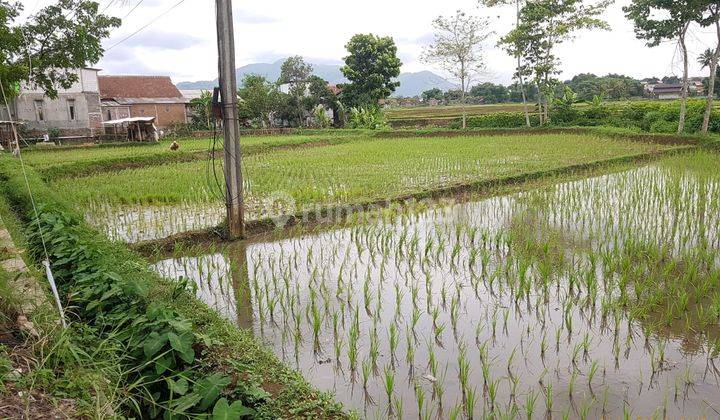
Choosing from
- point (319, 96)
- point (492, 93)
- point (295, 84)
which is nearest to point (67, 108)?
point (295, 84)

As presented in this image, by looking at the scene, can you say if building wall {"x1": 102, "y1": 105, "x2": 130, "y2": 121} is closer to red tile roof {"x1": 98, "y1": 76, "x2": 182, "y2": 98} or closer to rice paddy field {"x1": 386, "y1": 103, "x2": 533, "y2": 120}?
red tile roof {"x1": 98, "y1": 76, "x2": 182, "y2": 98}

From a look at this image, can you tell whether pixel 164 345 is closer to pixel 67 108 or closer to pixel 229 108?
pixel 229 108

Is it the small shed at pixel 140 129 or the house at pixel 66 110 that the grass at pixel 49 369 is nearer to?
the small shed at pixel 140 129

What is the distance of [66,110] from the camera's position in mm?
27484

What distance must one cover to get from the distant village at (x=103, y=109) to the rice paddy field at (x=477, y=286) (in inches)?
720

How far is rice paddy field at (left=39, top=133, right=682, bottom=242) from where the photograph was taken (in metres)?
7.71

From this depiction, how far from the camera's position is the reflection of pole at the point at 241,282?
4.14m

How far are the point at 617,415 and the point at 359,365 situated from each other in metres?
1.49

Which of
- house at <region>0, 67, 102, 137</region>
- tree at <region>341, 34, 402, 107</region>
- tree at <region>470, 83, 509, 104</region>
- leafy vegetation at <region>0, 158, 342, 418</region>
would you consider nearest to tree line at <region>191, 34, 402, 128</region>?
tree at <region>341, 34, 402, 107</region>

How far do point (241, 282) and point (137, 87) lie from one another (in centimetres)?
3197

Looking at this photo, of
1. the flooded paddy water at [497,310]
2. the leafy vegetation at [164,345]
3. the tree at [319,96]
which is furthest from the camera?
the tree at [319,96]

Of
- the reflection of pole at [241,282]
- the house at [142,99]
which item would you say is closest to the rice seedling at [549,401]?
the reflection of pole at [241,282]

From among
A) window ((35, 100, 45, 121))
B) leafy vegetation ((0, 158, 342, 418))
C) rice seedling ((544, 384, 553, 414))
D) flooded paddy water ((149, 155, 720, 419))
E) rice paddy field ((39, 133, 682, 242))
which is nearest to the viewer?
leafy vegetation ((0, 158, 342, 418))

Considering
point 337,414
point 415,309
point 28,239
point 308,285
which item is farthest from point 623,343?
point 28,239
